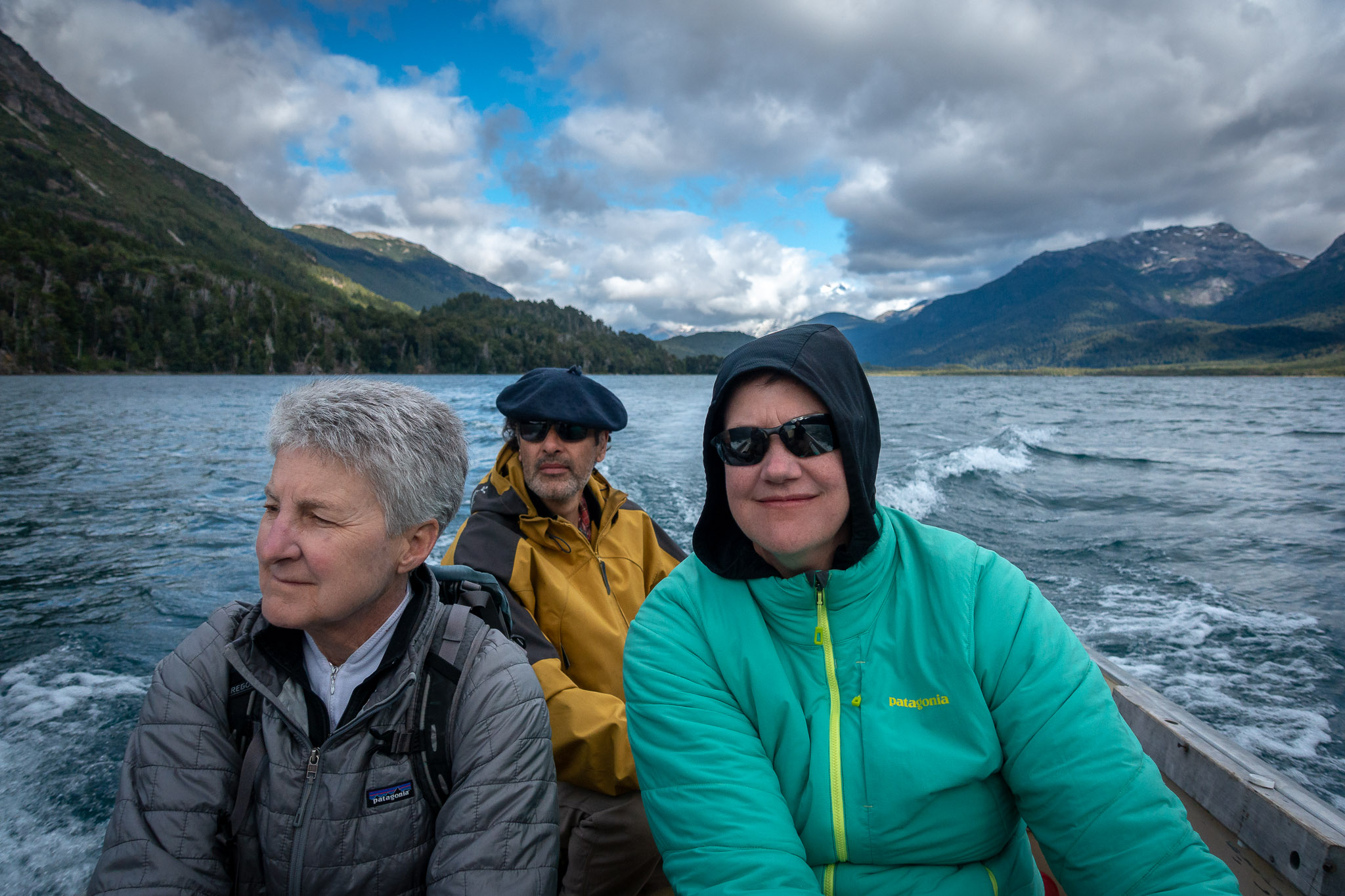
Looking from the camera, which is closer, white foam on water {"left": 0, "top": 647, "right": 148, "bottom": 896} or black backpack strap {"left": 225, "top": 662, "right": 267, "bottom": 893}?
black backpack strap {"left": 225, "top": 662, "right": 267, "bottom": 893}

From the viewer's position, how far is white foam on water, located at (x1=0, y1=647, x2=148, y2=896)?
131 inches

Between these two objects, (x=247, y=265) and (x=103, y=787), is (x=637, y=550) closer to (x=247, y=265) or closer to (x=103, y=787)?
(x=103, y=787)

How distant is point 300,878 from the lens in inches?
68.0

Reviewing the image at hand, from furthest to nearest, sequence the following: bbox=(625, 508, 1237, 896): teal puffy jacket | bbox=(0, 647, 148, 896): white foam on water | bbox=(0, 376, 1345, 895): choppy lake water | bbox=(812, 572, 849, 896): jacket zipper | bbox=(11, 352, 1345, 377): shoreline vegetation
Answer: bbox=(11, 352, 1345, 377): shoreline vegetation → bbox=(0, 376, 1345, 895): choppy lake water → bbox=(0, 647, 148, 896): white foam on water → bbox=(812, 572, 849, 896): jacket zipper → bbox=(625, 508, 1237, 896): teal puffy jacket

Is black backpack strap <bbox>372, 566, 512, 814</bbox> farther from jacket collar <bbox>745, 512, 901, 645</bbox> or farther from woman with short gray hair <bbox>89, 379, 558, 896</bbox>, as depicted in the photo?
jacket collar <bbox>745, 512, 901, 645</bbox>

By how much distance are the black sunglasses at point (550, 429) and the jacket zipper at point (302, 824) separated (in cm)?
203

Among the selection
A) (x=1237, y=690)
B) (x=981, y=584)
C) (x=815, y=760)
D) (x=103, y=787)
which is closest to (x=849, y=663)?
(x=815, y=760)

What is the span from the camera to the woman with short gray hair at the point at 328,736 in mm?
1682

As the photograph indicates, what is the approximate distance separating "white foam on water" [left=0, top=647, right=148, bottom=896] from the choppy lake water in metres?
0.01

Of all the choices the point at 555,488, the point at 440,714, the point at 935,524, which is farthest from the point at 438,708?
the point at 935,524

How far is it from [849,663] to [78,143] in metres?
266


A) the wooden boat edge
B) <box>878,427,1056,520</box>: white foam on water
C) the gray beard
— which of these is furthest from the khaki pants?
<box>878,427,1056,520</box>: white foam on water

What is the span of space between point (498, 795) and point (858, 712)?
1044 mm

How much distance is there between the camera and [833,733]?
5.72ft
